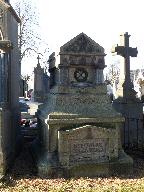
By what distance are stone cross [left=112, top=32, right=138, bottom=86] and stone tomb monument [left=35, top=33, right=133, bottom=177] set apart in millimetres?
3020

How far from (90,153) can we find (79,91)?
1353 mm

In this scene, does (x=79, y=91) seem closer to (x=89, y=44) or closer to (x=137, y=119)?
(x=89, y=44)

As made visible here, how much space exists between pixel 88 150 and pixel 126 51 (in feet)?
15.0

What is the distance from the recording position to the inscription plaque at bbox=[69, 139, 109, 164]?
687 centimetres

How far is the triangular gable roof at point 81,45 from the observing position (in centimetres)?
732

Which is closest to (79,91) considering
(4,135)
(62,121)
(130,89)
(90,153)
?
(62,121)

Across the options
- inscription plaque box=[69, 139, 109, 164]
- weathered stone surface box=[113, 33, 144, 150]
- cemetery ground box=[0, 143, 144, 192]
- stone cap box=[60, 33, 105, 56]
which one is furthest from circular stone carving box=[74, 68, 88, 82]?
weathered stone surface box=[113, 33, 144, 150]

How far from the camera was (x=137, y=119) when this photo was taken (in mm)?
9781

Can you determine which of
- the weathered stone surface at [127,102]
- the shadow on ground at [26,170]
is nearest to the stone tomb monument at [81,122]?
the shadow on ground at [26,170]

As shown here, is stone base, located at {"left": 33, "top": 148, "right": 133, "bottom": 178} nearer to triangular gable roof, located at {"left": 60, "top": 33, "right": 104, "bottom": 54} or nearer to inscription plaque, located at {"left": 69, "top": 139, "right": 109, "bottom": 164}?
inscription plaque, located at {"left": 69, "top": 139, "right": 109, "bottom": 164}

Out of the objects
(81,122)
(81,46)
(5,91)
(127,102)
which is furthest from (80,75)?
(127,102)

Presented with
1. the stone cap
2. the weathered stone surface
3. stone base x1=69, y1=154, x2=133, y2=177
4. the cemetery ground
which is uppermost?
the stone cap

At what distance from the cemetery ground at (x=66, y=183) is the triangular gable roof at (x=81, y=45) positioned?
2.64 metres

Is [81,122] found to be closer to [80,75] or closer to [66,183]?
[80,75]
